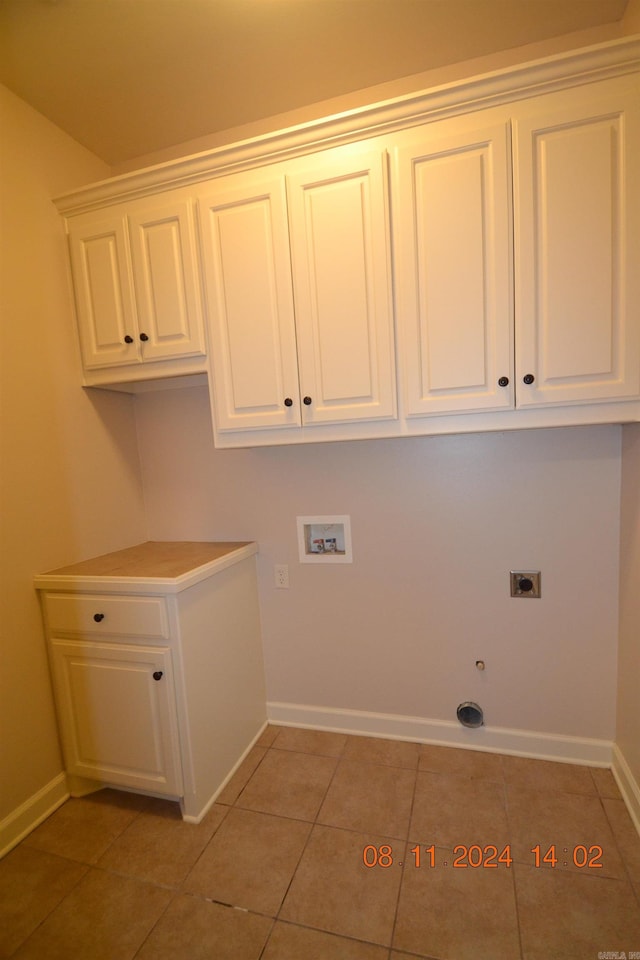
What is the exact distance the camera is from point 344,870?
129 cm

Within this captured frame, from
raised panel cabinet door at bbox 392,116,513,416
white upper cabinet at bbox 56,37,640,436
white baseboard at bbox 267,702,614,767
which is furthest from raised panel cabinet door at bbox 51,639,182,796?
raised panel cabinet door at bbox 392,116,513,416

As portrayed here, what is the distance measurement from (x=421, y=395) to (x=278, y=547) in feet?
3.27

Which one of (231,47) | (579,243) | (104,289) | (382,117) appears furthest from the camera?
(104,289)

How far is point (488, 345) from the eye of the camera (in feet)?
4.28

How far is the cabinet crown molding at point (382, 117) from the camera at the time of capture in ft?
3.78

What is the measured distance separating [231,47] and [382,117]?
24.8 inches

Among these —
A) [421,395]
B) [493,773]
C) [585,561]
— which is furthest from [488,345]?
[493,773]

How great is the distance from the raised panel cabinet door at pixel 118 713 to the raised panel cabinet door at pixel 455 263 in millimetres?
1334

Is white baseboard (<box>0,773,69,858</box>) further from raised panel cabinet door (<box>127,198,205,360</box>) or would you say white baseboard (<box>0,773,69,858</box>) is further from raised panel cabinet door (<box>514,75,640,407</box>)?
raised panel cabinet door (<box>514,75,640,407</box>)

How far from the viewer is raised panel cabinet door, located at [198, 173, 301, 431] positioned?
4.82ft

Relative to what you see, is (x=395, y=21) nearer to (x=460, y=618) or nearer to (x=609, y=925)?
(x=460, y=618)

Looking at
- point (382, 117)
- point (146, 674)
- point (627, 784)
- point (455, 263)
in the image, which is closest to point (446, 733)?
point (627, 784)

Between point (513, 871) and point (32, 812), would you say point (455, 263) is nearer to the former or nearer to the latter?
point (513, 871)
